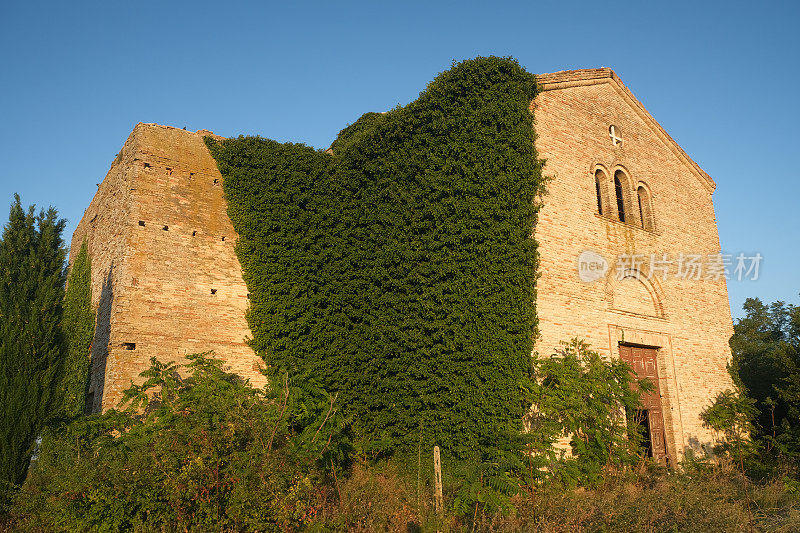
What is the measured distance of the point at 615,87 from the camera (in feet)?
45.8

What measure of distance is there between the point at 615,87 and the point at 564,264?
5925 millimetres

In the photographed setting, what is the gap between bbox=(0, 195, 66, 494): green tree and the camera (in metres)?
8.41

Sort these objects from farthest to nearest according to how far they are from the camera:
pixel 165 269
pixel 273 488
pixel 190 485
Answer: pixel 165 269 → pixel 273 488 → pixel 190 485

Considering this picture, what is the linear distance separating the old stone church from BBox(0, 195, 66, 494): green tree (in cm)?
161

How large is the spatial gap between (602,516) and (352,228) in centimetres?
787

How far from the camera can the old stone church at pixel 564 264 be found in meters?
11.0

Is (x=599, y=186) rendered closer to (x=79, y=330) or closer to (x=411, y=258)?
(x=411, y=258)

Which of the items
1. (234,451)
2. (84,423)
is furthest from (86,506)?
(84,423)

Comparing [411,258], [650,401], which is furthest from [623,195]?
[411,258]

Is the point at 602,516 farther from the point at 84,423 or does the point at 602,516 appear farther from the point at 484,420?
the point at 84,423

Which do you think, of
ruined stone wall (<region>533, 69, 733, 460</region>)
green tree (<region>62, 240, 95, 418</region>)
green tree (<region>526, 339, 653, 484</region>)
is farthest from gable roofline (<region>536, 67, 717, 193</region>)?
green tree (<region>62, 240, 95, 418</region>)

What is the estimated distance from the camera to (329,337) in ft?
38.8

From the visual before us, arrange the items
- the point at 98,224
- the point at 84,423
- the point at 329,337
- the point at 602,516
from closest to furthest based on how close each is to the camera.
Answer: the point at 602,516, the point at 84,423, the point at 329,337, the point at 98,224

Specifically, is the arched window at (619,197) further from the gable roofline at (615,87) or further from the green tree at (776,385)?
the green tree at (776,385)
